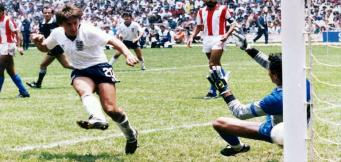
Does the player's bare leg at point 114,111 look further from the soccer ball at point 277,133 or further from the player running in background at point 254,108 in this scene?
the soccer ball at point 277,133

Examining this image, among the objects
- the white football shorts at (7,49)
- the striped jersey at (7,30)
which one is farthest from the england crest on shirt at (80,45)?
the striped jersey at (7,30)

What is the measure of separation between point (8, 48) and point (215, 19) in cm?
435

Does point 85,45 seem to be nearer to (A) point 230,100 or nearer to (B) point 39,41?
(B) point 39,41

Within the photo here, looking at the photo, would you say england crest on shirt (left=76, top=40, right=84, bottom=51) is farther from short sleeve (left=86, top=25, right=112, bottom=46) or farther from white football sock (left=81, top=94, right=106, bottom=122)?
white football sock (left=81, top=94, right=106, bottom=122)

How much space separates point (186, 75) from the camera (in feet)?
65.4

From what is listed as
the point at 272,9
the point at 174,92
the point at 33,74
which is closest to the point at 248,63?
the point at 33,74

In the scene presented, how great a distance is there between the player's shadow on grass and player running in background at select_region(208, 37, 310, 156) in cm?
122

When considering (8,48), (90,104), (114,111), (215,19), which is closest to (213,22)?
(215,19)

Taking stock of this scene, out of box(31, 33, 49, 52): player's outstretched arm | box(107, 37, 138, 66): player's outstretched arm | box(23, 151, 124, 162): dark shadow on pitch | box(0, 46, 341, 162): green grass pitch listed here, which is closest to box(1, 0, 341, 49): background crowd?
box(0, 46, 341, 162): green grass pitch

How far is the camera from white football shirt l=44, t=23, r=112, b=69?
24.8 ft

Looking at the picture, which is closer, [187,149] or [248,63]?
[187,149]

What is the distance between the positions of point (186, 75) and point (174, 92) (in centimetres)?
515

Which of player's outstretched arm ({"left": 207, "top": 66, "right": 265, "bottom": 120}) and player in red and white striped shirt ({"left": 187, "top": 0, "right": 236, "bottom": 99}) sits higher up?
player's outstretched arm ({"left": 207, "top": 66, "right": 265, "bottom": 120})

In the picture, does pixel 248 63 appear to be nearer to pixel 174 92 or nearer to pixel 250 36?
pixel 174 92
